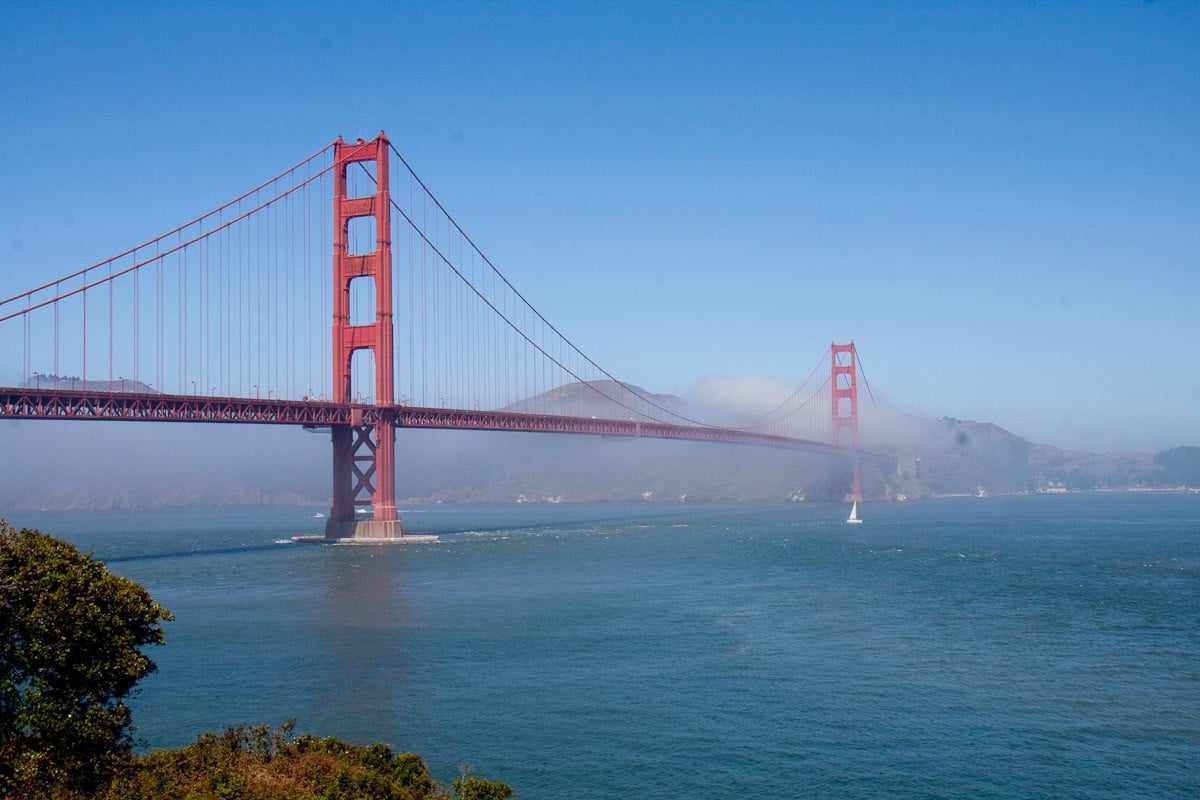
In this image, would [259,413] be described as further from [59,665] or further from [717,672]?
[59,665]

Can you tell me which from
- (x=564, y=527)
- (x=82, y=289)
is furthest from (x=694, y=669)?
(x=564, y=527)

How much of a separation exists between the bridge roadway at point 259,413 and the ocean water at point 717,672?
24.4 feet

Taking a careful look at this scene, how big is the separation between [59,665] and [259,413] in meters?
41.6

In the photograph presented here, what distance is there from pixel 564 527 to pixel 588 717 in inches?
2602

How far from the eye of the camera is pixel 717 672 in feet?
77.2

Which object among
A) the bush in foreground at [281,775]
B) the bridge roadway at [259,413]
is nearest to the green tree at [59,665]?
the bush in foreground at [281,775]

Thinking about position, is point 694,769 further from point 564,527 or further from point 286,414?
point 564,527

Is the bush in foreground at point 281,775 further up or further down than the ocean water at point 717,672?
further up

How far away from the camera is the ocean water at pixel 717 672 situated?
56.0ft

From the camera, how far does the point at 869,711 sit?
20219 mm

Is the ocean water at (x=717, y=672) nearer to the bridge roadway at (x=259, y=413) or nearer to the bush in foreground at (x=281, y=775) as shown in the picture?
the bush in foreground at (x=281, y=775)

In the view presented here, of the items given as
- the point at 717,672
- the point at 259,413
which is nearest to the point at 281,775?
the point at 717,672

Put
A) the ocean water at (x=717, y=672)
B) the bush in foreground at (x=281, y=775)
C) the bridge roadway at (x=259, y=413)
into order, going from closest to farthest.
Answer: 1. the bush in foreground at (x=281, y=775)
2. the ocean water at (x=717, y=672)
3. the bridge roadway at (x=259, y=413)

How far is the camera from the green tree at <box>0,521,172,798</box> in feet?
40.2
